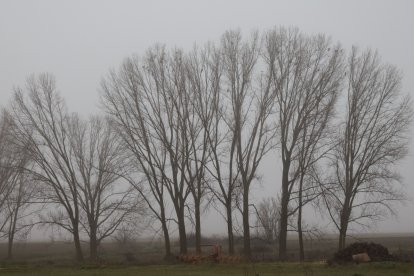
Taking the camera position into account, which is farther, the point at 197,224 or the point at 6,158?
the point at 6,158

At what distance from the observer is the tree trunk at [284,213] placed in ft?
86.8

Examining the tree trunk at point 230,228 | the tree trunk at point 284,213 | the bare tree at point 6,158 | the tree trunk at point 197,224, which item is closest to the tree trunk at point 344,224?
the tree trunk at point 284,213

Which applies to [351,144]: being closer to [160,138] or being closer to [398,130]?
[398,130]

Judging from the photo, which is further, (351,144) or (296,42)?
(351,144)

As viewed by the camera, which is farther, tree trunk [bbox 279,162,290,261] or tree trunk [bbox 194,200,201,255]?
tree trunk [bbox 194,200,201,255]

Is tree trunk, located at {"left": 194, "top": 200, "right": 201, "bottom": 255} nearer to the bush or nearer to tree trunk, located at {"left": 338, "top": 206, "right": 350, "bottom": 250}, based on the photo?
the bush

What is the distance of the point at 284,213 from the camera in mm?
26891

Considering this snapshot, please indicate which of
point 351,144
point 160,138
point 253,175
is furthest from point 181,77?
point 351,144

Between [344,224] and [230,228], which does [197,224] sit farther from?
Result: [344,224]

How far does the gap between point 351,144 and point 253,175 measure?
24.4 ft

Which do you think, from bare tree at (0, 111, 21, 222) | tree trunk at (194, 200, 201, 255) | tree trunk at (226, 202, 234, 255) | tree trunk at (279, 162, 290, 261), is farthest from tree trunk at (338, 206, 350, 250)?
bare tree at (0, 111, 21, 222)

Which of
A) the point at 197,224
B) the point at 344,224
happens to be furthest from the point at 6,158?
the point at 344,224

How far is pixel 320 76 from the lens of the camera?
92.3 ft

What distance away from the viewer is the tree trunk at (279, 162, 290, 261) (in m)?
26.5
